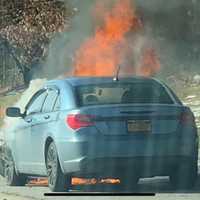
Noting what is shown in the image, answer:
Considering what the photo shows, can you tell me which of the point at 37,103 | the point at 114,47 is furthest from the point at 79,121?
the point at 114,47

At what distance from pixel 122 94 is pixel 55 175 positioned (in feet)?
4.71

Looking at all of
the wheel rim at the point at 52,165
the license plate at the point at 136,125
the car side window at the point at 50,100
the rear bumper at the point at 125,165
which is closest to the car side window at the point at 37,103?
the car side window at the point at 50,100

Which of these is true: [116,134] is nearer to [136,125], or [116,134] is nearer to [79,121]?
[136,125]

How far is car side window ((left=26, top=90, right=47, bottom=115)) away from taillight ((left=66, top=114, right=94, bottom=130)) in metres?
1.41

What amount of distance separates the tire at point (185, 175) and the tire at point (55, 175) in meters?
1.45

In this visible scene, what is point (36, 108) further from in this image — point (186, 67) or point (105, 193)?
point (186, 67)

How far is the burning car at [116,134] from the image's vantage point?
10.8m

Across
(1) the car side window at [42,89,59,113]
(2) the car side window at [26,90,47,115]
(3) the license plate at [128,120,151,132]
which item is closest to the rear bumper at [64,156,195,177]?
(3) the license plate at [128,120,151,132]

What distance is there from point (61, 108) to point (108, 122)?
0.82 m

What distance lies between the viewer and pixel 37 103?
491 inches

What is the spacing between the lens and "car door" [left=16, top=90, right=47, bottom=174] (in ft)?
39.8

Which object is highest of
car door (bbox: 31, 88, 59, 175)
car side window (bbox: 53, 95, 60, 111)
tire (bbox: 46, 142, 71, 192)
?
car side window (bbox: 53, 95, 60, 111)

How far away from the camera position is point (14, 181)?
12.9m

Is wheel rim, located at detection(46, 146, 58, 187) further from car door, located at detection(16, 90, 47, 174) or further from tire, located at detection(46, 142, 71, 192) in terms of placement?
car door, located at detection(16, 90, 47, 174)
